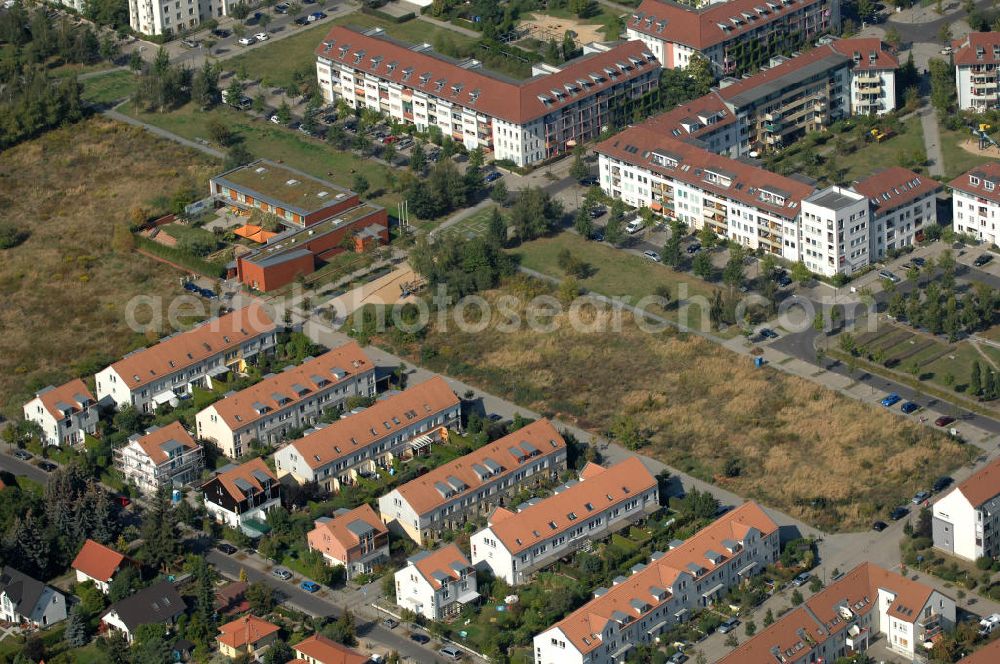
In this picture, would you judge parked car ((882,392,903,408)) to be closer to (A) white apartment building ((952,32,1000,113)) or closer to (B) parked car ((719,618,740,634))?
(B) parked car ((719,618,740,634))

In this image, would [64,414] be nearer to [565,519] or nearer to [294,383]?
[294,383]

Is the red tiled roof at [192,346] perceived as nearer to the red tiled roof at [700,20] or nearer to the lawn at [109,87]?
the lawn at [109,87]

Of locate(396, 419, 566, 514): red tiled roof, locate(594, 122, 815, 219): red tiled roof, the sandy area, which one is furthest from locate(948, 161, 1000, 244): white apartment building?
the sandy area

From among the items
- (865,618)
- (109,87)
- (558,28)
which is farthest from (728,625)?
(109,87)

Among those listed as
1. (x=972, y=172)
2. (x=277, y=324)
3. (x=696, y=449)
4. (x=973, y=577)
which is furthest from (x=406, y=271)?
Result: (x=973, y=577)

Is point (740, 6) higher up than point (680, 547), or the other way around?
point (740, 6)

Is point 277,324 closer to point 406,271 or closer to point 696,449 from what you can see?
point 406,271
